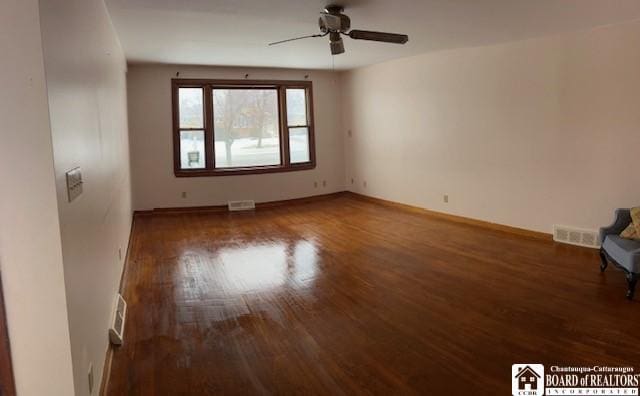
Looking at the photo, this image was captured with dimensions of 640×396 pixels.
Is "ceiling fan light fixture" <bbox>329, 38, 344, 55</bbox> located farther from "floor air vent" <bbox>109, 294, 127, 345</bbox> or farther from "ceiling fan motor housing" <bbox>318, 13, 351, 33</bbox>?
"floor air vent" <bbox>109, 294, 127, 345</bbox>

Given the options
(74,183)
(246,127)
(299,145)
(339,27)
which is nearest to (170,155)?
(246,127)

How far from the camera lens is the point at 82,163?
216 cm

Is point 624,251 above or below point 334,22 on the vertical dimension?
below

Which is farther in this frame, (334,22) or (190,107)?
(190,107)

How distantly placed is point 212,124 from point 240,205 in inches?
59.5

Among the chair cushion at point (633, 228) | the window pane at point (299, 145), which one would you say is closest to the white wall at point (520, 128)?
the chair cushion at point (633, 228)

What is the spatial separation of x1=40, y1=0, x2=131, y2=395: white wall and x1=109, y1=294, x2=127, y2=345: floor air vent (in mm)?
92

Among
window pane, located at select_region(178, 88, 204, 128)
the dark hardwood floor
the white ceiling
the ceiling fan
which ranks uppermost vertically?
the white ceiling

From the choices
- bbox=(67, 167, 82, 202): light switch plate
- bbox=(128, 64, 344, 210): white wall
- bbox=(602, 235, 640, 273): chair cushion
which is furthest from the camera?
bbox=(128, 64, 344, 210): white wall

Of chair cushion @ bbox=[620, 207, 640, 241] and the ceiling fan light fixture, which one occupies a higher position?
the ceiling fan light fixture

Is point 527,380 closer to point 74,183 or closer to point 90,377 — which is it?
point 90,377

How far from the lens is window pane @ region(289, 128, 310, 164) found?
8.52 meters

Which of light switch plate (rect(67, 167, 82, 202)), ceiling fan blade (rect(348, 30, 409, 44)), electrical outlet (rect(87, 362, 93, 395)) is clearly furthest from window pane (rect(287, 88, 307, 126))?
electrical outlet (rect(87, 362, 93, 395))

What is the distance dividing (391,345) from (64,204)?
206 cm
